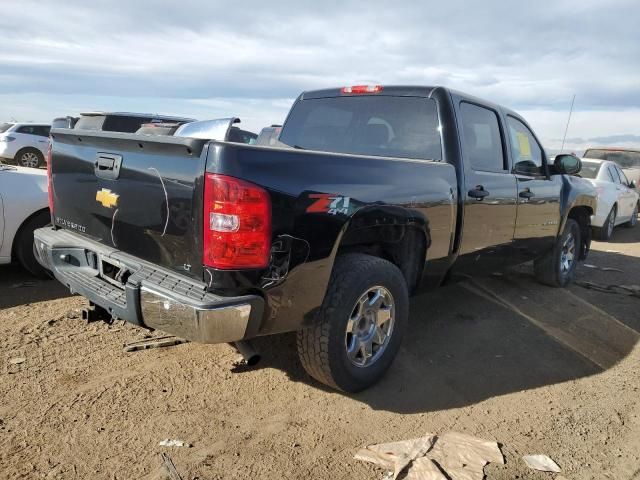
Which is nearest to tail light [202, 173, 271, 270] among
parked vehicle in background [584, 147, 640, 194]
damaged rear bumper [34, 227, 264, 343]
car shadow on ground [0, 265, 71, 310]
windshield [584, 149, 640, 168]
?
damaged rear bumper [34, 227, 264, 343]

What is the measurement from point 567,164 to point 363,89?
7.38 ft

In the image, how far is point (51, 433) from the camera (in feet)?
8.79

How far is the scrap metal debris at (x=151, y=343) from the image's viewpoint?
3.68 meters

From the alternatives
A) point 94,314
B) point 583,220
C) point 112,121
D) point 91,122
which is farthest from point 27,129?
point 583,220

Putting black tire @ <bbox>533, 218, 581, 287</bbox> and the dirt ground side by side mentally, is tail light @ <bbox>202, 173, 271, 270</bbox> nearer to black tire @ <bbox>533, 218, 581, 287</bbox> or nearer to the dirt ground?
the dirt ground

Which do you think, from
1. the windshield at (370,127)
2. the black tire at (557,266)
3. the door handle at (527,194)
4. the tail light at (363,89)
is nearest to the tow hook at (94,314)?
the windshield at (370,127)

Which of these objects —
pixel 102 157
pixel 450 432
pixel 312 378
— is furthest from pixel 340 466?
pixel 102 157

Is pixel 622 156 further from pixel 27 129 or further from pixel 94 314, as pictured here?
pixel 27 129

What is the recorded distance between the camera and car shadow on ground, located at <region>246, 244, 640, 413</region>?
3418 millimetres

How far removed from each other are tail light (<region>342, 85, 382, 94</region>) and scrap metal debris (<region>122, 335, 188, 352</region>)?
2384 millimetres

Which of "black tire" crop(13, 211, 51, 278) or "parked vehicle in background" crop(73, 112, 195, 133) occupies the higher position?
"parked vehicle in background" crop(73, 112, 195, 133)

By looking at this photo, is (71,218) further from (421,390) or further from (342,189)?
(421,390)

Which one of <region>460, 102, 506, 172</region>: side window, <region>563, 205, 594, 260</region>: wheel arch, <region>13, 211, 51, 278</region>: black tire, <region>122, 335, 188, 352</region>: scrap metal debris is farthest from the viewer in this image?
<region>563, 205, 594, 260</region>: wheel arch

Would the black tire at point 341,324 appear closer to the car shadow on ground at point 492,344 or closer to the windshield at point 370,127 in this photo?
the car shadow on ground at point 492,344
